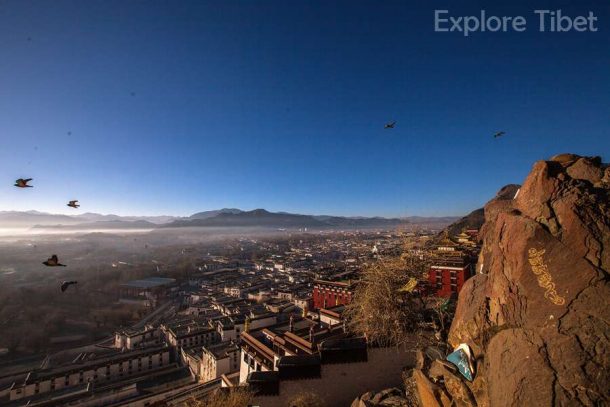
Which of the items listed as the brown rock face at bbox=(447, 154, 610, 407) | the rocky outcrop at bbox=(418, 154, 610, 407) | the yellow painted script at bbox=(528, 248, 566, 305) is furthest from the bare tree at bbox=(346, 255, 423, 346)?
the yellow painted script at bbox=(528, 248, 566, 305)

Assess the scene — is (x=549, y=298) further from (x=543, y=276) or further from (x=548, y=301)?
(x=543, y=276)

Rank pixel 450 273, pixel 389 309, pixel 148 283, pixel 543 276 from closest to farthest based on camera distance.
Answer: pixel 543 276 < pixel 389 309 < pixel 450 273 < pixel 148 283

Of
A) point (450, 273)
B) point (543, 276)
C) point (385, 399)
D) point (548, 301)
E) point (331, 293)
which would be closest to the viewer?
point (548, 301)

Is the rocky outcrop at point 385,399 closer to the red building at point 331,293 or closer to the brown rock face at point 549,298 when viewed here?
the brown rock face at point 549,298

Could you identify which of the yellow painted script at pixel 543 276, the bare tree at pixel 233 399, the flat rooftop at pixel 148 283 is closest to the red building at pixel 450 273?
the bare tree at pixel 233 399

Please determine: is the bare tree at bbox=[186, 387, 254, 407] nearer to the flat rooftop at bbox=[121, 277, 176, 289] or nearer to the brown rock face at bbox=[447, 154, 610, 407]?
the brown rock face at bbox=[447, 154, 610, 407]

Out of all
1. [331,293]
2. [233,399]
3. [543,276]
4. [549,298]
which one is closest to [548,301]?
[549,298]

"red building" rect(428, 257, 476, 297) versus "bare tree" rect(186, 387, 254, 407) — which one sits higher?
"red building" rect(428, 257, 476, 297)
